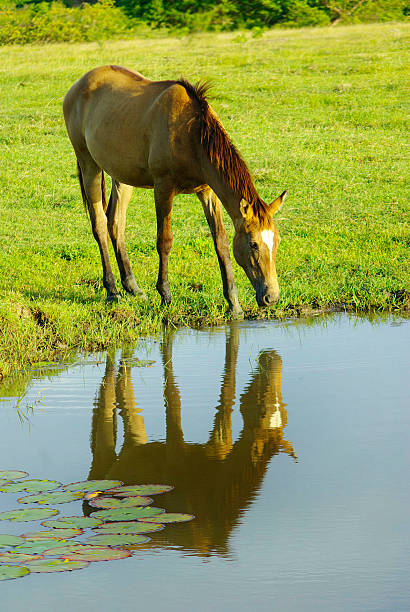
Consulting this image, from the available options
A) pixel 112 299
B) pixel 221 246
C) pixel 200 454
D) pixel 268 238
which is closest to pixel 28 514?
pixel 200 454

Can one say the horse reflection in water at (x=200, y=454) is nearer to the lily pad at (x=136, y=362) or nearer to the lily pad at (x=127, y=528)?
the lily pad at (x=127, y=528)

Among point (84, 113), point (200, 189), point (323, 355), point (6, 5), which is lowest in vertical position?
point (323, 355)

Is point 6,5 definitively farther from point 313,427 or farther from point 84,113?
point 313,427

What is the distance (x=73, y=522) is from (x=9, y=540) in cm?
30

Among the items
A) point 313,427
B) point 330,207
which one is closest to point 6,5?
point 330,207

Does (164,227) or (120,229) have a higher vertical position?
(164,227)

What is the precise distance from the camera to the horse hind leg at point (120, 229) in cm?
914

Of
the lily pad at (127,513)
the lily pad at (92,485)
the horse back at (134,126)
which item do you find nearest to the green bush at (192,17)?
the horse back at (134,126)

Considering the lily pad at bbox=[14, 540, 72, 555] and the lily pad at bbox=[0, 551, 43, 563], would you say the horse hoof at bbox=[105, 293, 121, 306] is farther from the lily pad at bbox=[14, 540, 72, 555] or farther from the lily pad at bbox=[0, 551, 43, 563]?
the lily pad at bbox=[0, 551, 43, 563]

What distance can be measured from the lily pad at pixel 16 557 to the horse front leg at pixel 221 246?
4.78 m

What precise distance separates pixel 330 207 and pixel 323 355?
6.33m

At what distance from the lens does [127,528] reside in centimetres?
359

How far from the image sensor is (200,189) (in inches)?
326

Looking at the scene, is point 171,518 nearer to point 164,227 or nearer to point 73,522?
point 73,522
